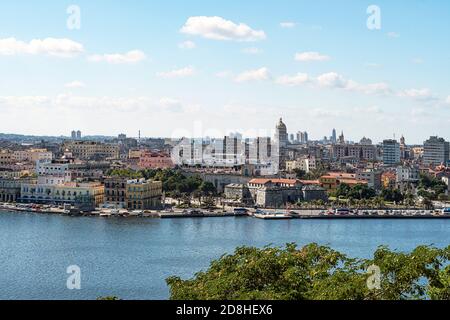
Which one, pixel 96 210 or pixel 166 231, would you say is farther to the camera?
pixel 96 210

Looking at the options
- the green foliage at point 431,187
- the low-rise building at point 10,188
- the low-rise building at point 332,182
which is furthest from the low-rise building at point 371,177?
the low-rise building at point 10,188

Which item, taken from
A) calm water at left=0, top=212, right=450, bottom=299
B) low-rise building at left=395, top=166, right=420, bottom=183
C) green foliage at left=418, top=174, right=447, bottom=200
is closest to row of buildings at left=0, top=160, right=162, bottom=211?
calm water at left=0, top=212, right=450, bottom=299

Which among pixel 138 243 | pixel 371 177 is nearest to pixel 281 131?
pixel 371 177

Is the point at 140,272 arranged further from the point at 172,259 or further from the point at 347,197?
the point at 347,197

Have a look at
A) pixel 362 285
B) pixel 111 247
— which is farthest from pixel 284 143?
pixel 362 285

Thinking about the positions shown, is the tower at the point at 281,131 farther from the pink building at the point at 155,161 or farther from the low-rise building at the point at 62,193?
→ the low-rise building at the point at 62,193

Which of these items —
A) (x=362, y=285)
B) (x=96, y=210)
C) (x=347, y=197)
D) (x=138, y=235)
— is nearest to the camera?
(x=362, y=285)
